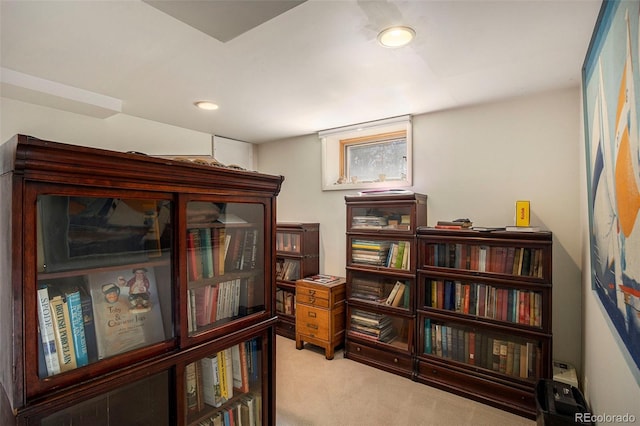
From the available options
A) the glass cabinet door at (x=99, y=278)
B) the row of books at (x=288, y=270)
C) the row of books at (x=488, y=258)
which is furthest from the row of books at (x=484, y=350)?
the glass cabinet door at (x=99, y=278)

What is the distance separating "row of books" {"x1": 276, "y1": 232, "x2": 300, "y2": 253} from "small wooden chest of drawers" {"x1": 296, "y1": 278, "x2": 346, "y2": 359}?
435 mm

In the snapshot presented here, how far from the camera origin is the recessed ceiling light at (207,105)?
2.72m

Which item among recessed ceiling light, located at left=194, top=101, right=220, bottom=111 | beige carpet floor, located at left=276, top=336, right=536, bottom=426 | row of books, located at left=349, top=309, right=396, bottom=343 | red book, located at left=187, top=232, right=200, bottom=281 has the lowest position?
beige carpet floor, located at left=276, top=336, right=536, bottom=426

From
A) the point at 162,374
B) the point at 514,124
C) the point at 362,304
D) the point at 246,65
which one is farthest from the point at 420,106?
the point at 162,374

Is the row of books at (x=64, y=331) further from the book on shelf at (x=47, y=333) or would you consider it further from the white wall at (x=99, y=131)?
the white wall at (x=99, y=131)

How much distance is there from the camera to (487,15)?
1501mm

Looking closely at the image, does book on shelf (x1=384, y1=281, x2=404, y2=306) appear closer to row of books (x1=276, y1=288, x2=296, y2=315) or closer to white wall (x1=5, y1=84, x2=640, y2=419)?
white wall (x1=5, y1=84, x2=640, y2=419)

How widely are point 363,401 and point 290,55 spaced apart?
2495mm

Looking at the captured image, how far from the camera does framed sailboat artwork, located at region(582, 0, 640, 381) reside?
2.61ft

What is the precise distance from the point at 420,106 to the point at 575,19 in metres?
1.34

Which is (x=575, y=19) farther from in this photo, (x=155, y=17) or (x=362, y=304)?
(x=362, y=304)

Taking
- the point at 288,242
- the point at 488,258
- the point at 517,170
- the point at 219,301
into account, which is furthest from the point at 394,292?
the point at 219,301

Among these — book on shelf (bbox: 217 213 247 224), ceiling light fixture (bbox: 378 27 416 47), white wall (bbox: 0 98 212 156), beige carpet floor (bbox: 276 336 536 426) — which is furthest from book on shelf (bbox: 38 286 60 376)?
white wall (bbox: 0 98 212 156)

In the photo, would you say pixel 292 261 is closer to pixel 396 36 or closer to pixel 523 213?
pixel 523 213
